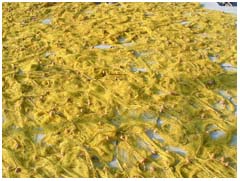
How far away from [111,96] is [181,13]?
239 centimetres

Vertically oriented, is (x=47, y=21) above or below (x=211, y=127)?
above

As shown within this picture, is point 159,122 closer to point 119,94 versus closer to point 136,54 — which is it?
point 119,94

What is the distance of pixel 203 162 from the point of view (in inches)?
103

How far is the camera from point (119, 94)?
328cm

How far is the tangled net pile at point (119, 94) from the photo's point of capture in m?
2.63

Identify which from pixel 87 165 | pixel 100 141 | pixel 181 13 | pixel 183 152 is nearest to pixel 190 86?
pixel 183 152

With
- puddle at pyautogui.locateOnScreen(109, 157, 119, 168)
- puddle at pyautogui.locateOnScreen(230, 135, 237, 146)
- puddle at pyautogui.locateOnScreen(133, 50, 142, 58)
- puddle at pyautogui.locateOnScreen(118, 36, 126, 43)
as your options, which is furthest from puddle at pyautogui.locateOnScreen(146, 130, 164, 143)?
puddle at pyautogui.locateOnScreen(118, 36, 126, 43)

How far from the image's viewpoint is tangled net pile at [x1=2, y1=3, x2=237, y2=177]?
8.63 ft

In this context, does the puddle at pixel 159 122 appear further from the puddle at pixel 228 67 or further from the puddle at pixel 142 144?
the puddle at pixel 228 67

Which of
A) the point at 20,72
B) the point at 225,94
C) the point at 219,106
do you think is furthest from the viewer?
the point at 20,72

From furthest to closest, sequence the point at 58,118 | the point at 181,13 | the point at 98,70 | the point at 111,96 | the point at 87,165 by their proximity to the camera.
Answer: the point at 181,13 → the point at 98,70 → the point at 111,96 → the point at 58,118 → the point at 87,165

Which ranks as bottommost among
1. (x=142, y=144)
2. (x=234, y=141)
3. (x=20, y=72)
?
(x=234, y=141)

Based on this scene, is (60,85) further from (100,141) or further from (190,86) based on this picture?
(190,86)

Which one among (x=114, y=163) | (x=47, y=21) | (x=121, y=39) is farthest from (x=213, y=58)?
(x=47, y=21)
